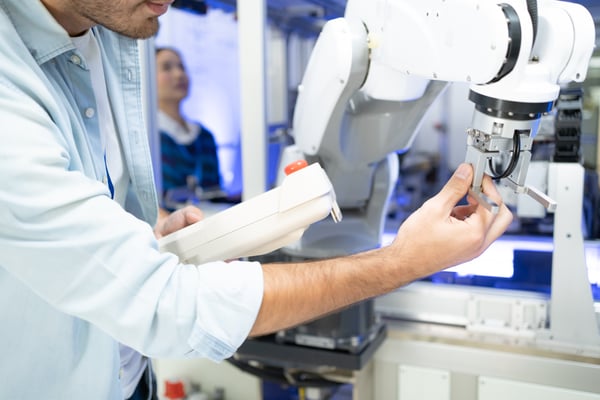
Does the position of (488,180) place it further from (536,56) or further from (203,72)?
(203,72)

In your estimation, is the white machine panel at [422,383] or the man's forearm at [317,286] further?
the white machine panel at [422,383]

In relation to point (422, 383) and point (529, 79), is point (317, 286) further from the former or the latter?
point (422, 383)

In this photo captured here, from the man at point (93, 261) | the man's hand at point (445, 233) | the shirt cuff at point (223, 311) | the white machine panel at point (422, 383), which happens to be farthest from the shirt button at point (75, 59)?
the white machine panel at point (422, 383)

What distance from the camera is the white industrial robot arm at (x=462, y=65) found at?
29.7 inches

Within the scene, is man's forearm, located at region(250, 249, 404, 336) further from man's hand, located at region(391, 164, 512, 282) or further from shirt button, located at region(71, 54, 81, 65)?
shirt button, located at region(71, 54, 81, 65)

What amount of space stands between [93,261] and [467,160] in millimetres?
594

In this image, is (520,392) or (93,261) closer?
(93,261)

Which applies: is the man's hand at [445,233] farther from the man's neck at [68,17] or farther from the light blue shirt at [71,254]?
the man's neck at [68,17]

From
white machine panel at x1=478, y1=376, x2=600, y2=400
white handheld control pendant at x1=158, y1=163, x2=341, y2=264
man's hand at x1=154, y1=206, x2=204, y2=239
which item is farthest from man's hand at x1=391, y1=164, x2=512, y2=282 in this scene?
white machine panel at x1=478, y1=376, x2=600, y2=400

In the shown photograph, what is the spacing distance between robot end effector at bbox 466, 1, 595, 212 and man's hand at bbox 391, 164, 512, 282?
0.10ft

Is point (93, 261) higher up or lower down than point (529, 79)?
lower down

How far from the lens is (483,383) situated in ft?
4.60

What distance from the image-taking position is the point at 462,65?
790mm

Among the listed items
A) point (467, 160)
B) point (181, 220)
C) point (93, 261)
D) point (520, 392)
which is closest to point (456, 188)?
point (467, 160)
